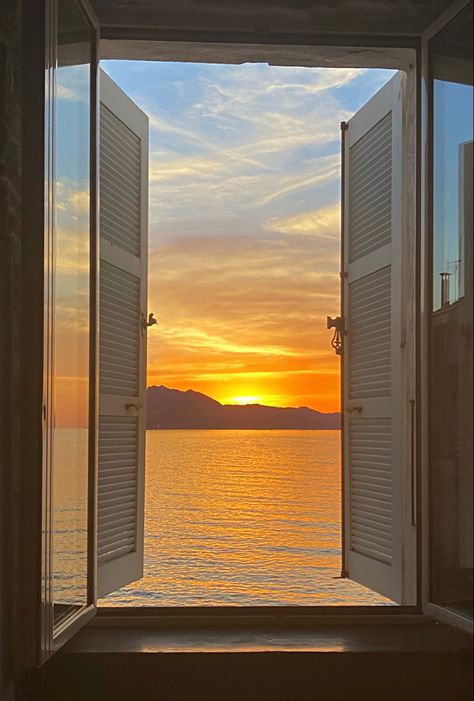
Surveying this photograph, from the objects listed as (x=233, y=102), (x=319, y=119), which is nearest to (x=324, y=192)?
(x=319, y=119)

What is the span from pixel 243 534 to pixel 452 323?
13801 millimetres

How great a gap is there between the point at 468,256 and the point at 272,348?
19.3 m

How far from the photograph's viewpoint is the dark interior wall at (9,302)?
8.94 ft

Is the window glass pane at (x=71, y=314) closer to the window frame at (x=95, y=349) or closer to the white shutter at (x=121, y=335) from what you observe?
the window frame at (x=95, y=349)

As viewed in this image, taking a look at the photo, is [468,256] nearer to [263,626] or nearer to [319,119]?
[263,626]

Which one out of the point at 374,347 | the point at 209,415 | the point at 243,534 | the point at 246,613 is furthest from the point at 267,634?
the point at 209,415

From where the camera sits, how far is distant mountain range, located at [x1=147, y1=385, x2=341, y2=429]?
98.7 ft

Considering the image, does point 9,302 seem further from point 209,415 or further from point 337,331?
point 209,415

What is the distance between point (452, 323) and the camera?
3.07 meters

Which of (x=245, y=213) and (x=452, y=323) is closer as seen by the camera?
(x=452, y=323)

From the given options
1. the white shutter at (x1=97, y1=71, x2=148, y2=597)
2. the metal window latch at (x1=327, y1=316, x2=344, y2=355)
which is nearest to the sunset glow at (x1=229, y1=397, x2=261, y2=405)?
the metal window latch at (x1=327, y1=316, x2=344, y2=355)

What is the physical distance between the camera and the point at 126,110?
442 centimetres

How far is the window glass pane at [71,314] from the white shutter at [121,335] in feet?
2.59

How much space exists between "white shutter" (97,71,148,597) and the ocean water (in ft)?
1.02
